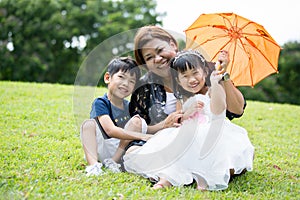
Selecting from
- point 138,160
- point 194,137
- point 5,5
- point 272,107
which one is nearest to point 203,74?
point 194,137

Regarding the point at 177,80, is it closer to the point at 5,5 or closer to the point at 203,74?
the point at 203,74

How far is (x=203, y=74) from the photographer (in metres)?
3.18

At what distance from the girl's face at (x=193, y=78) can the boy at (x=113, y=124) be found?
1.60ft

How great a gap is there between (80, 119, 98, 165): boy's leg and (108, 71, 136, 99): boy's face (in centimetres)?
32

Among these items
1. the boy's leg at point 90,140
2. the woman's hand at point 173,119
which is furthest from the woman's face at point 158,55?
the boy's leg at point 90,140

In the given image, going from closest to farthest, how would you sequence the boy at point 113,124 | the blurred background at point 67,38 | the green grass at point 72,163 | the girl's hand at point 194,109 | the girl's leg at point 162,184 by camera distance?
the green grass at point 72,163, the girl's leg at point 162,184, the girl's hand at point 194,109, the boy at point 113,124, the blurred background at point 67,38

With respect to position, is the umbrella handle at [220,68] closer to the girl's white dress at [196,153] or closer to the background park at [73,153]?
the girl's white dress at [196,153]

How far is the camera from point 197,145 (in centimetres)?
300

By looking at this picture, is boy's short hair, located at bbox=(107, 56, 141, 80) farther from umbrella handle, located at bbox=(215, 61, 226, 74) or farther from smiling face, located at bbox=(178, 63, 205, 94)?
umbrella handle, located at bbox=(215, 61, 226, 74)

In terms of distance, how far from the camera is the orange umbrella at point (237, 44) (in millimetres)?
3388

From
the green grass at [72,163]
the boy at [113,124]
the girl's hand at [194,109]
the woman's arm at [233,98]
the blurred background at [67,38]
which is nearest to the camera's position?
the green grass at [72,163]

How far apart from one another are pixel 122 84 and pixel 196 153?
88 cm

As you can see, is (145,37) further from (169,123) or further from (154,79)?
(169,123)

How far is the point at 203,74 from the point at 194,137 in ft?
1.71
